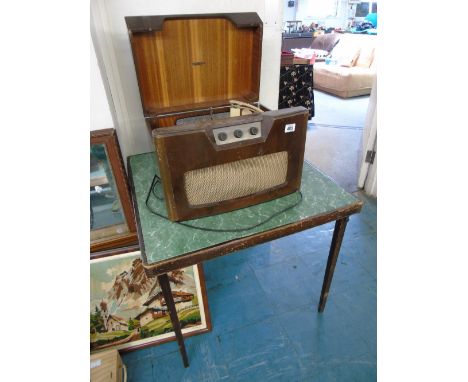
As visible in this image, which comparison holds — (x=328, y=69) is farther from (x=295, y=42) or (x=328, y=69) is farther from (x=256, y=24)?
(x=256, y=24)

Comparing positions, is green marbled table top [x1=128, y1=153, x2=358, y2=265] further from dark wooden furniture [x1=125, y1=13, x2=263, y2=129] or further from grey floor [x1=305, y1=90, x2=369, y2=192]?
grey floor [x1=305, y1=90, x2=369, y2=192]

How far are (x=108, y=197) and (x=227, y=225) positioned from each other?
55 centimetres

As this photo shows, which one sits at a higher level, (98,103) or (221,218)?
(98,103)

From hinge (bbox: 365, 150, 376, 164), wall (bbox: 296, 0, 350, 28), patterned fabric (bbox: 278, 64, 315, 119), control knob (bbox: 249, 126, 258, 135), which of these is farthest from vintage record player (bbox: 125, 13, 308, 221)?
wall (bbox: 296, 0, 350, 28)

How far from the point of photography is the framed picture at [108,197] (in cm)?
100

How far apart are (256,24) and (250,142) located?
532 mm

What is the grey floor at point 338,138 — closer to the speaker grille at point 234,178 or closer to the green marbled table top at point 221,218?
the green marbled table top at point 221,218

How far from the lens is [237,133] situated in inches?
28.2

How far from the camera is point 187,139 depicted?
2.20 ft

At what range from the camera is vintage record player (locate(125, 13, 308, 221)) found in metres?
0.70

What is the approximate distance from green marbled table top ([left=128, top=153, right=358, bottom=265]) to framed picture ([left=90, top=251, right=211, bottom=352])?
0.35 meters

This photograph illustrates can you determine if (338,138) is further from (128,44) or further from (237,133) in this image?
(237,133)

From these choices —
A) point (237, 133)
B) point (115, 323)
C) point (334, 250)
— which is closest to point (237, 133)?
point (237, 133)
